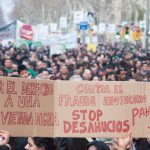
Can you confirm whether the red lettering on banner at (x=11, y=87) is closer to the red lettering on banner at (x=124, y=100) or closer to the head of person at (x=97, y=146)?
the head of person at (x=97, y=146)

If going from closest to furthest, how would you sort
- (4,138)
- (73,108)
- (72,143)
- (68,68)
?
(4,138), (73,108), (72,143), (68,68)

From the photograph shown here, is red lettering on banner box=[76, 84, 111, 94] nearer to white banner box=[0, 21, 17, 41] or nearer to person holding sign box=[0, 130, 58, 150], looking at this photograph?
person holding sign box=[0, 130, 58, 150]

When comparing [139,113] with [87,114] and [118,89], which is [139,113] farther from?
[87,114]

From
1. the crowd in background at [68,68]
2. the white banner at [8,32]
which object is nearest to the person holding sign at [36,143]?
the crowd in background at [68,68]

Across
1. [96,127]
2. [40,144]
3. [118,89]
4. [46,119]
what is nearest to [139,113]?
[118,89]

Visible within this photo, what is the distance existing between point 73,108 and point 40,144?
1.00m

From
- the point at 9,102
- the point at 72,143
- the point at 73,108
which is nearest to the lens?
the point at 9,102

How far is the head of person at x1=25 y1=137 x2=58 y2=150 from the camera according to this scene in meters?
6.82

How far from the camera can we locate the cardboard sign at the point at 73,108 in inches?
289

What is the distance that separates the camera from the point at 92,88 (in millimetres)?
7977

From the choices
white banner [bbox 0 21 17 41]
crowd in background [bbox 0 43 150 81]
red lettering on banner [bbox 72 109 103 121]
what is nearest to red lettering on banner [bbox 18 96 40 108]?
red lettering on banner [bbox 72 109 103 121]

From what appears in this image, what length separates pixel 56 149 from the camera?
22.7 ft

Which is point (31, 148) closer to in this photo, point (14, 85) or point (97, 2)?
point (14, 85)

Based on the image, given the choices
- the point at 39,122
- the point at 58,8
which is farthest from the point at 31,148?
the point at 58,8
